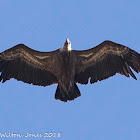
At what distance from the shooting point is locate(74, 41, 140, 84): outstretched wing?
1152cm

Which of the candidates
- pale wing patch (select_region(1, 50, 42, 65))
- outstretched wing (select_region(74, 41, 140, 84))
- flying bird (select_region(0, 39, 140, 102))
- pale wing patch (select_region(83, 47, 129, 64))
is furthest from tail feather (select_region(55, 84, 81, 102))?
pale wing patch (select_region(1, 50, 42, 65))

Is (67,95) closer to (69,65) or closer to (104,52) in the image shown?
(69,65)

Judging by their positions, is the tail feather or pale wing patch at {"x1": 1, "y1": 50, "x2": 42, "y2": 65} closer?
the tail feather

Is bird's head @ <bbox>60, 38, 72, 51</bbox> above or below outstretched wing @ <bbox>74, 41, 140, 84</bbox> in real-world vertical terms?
above

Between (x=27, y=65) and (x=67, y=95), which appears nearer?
(x=67, y=95)

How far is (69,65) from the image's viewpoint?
1120 centimetres

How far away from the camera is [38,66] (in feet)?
38.6

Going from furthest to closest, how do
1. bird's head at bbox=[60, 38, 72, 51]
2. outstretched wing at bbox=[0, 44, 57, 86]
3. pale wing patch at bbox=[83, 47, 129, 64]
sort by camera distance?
pale wing patch at bbox=[83, 47, 129, 64] → outstretched wing at bbox=[0, 44, 57, 86] → bird's head at bbox=[60, 38, 72, 51]

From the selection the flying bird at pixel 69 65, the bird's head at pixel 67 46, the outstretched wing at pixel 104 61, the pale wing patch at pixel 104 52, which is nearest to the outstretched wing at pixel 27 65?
the flying bird at pixel 69 65

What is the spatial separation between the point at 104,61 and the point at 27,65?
2.56 m

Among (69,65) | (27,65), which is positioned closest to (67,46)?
(69,65)

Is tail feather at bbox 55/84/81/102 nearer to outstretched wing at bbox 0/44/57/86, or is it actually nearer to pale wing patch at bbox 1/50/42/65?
outstretched wing at bbox 0/44/57/86

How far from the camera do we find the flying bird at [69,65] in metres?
11.3

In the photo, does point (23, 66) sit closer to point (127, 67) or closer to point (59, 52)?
point (59, 52)
